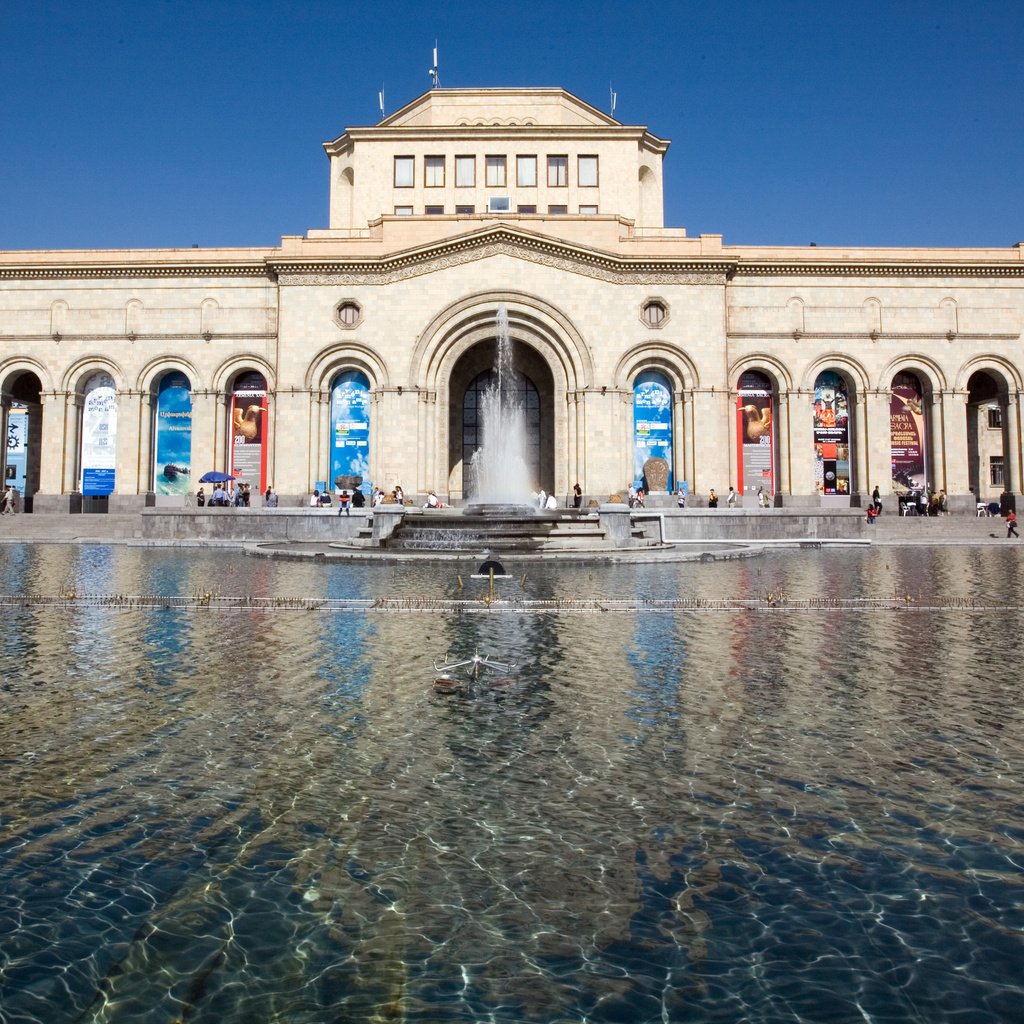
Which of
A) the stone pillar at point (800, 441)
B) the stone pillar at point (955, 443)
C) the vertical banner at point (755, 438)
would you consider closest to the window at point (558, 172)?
the vertical banner at point (755, 438)

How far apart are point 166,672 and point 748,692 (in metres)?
4.20

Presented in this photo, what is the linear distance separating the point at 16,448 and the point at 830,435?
34437 mm

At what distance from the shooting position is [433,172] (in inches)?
1355

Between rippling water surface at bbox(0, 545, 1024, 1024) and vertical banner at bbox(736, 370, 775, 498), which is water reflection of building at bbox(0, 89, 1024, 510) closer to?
vertical banner at bbox(736, 370, 775, 498)

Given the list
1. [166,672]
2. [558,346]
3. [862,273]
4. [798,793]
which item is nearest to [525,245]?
Answer: [558,346]

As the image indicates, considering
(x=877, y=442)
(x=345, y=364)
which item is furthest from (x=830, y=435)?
(x=345, y=364)

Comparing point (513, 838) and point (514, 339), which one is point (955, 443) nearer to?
point (514, 339)

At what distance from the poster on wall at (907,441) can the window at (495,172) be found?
18868 millimetres

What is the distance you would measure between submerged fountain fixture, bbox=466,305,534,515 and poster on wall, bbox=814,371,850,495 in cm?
1217

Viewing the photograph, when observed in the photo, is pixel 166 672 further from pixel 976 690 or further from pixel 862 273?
pixel 862 273

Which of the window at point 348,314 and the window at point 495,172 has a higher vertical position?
the window at point 495,172

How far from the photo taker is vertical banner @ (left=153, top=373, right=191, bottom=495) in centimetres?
3291

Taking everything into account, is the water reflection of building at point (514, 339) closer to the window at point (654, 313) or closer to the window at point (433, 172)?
the window at point (654, 313)

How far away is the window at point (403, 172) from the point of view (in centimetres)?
3431
